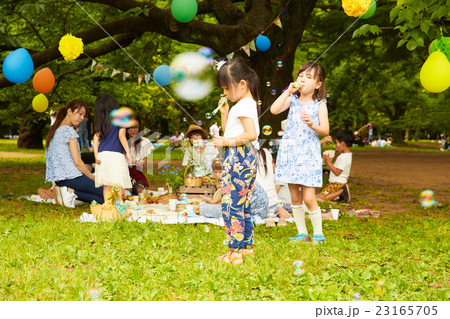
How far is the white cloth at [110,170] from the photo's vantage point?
20.7 ft

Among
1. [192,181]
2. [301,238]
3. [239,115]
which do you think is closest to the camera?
[239,115]

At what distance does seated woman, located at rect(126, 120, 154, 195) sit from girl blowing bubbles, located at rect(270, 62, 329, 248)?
13.3 feet

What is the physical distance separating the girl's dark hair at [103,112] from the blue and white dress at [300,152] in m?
2.78

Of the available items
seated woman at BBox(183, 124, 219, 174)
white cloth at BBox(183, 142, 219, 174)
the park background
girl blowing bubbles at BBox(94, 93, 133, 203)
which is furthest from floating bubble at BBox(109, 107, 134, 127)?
white cloth at BBox(183, 142, 219, 174)

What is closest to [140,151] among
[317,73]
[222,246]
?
[222,246]

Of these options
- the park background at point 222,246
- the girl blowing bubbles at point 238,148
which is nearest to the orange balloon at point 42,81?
the park background at point 222,246

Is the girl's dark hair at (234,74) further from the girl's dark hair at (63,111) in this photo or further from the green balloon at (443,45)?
the girl's dark hair at (63,111)

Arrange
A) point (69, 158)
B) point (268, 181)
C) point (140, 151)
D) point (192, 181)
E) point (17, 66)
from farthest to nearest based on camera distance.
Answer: point (140, 151) → point (192, 181) → point (69, 158) → point (17, 66) → point (268, 181)

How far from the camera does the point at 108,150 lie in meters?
6.35

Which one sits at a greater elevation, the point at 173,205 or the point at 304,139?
the point at 304,139

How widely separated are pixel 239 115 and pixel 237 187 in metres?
0.62

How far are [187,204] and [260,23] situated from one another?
14.3 feet

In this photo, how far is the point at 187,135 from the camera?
8320mm

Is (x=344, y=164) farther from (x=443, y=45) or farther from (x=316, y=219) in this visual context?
(x=316, y=219)
